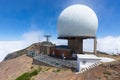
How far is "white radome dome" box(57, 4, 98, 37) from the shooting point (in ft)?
150

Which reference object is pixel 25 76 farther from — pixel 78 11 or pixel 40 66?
pixel 78 11

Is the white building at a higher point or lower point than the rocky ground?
higher

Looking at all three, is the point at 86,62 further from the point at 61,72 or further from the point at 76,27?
the point at 76,27

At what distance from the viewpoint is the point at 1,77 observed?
144ft

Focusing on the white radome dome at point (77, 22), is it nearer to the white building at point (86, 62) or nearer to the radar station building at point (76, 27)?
the radar station building at point (76, 27)

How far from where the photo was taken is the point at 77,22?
151 feet

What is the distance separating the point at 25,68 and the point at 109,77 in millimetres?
22625

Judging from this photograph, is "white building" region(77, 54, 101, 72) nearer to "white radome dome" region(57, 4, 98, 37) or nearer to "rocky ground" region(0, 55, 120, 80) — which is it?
"rocky ground" region(0, 55, 120, 80)

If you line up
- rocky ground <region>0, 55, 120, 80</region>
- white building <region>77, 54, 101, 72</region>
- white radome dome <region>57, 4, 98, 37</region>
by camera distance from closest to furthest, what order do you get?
rocky ground <region>0, 55, 120, 80</region> → white building <region>77, 54, 101, 72</region> → white radome dome <region>57, 4, 98, 37</region>

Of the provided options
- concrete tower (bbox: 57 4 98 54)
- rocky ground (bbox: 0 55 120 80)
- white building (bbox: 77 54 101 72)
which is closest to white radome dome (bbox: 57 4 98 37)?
concrete tower (bbox: 57 4 98 54)

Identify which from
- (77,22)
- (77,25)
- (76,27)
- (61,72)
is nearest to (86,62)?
(61,72)

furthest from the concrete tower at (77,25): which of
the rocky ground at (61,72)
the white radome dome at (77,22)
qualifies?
the rocky ground at (61,72)

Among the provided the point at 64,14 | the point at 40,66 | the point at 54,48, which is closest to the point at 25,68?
the point at 40,66

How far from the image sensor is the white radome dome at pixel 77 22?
45812 mm
